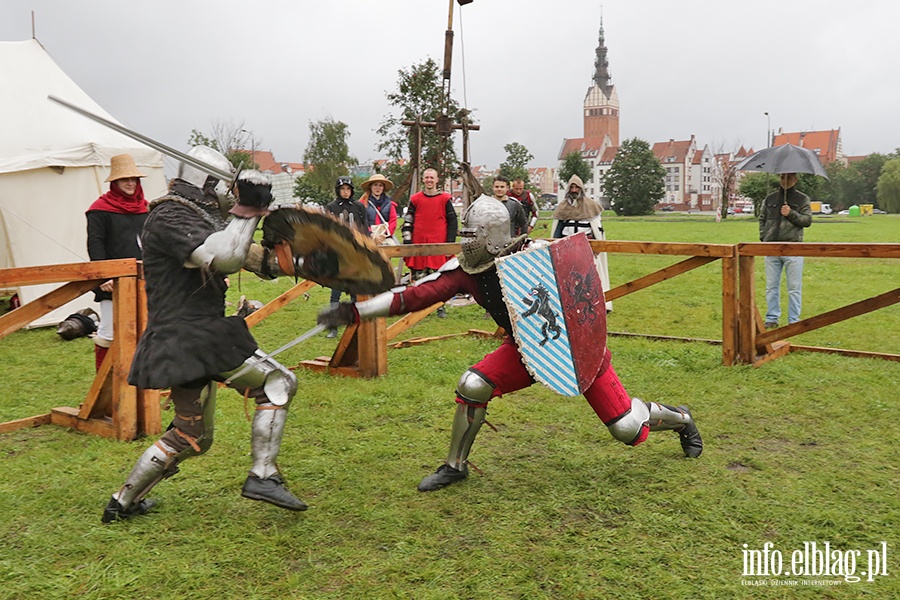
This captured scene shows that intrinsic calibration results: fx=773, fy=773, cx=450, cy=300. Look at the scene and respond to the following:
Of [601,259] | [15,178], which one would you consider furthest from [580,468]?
[15,178]

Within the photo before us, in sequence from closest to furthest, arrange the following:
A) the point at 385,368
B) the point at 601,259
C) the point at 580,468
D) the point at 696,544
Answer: the point at 696,544 < the point at 580,468 < the point at 385,368 < the point at 601,259

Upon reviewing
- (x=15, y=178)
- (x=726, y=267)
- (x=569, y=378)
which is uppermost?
(x=15, y=178)

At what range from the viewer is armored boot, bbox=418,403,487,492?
12.3 ft

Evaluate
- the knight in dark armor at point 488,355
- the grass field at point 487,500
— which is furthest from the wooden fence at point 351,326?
the knight in dark armor at point 488,355

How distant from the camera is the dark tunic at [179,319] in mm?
3102

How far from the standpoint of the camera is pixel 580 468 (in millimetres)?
4023

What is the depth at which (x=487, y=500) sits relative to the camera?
3617mm

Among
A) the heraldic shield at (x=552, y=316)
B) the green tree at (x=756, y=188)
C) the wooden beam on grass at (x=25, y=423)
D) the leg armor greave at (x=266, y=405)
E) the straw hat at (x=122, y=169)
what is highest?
the green tree at (x=756, y=188)

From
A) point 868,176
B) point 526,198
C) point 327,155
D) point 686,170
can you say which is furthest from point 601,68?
point 526,198

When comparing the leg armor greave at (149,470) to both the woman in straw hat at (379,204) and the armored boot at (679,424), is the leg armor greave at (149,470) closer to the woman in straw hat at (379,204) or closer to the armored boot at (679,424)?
the armored boot at (679,424)

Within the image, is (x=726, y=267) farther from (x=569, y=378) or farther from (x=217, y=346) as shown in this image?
(x=217, y=346)

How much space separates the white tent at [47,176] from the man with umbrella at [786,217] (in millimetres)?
7120

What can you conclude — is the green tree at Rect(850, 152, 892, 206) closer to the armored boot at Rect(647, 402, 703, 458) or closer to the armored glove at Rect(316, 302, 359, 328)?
the armored boot at Rect(647, 402, 703, 458)

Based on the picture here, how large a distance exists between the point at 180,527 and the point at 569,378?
1798 millimetres
